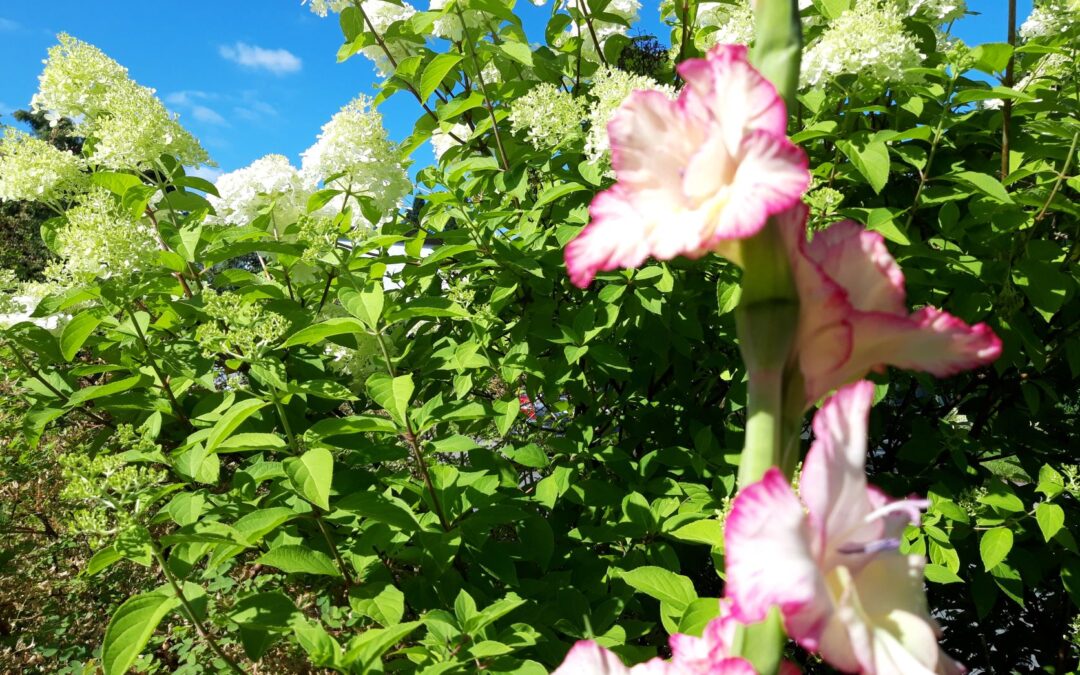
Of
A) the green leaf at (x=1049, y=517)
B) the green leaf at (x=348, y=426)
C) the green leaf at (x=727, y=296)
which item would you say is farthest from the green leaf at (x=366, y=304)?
the green leaf at (x=1049, y=517)

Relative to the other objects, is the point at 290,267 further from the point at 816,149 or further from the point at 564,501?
the point at 816,149

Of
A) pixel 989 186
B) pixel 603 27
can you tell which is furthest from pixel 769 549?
pixel 603 27

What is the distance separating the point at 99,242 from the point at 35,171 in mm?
764

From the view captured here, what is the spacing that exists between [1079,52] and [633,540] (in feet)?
7.94

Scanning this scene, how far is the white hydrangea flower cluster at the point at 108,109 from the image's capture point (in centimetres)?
254

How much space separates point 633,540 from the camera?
222cm

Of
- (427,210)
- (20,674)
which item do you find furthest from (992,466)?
(20,674)

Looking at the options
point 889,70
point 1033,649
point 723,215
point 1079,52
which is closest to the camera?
point 723,215

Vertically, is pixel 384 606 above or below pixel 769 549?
below

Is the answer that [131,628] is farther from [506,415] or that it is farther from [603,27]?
[603,27]

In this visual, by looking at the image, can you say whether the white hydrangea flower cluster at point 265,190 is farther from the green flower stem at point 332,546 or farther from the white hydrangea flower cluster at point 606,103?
the green flower stem at point 332,546

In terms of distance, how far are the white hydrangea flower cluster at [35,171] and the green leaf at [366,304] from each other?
4.69ft

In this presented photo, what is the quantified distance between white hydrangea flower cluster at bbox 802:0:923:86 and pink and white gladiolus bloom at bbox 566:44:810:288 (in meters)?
2.05

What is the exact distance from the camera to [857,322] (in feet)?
1.55
